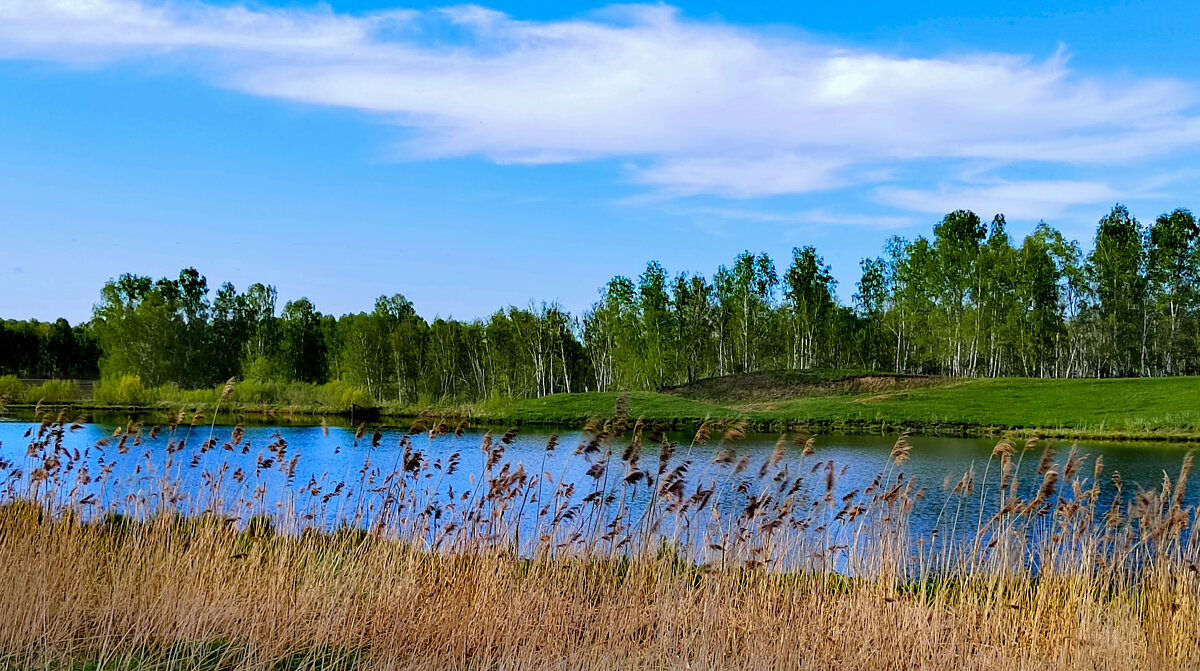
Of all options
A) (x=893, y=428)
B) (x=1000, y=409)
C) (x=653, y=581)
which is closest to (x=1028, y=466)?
(x=893, y=428)

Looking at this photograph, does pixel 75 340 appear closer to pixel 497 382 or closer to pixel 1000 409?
pixel 497 382

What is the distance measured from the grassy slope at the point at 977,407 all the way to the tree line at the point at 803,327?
7356 millimetres

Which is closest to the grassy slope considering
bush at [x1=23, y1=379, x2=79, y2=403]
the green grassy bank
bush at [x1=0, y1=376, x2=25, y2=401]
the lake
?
the green grassy bank

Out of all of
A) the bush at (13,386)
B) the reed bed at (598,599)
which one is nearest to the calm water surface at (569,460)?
the reed bed at (598,599)

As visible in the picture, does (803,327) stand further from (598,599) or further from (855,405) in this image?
(598,599)

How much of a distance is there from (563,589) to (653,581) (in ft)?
2.42

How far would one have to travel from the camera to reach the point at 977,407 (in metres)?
41.0

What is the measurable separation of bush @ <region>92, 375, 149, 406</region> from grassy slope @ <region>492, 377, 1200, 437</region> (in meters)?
19.3

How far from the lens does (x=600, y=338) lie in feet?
203

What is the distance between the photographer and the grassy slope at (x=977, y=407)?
36156 millimetres

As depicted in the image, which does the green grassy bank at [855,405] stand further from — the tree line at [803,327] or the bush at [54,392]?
the tree line at [803,327]

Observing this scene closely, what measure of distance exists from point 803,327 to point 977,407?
18.8m

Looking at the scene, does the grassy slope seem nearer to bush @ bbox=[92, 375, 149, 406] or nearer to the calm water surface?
the calm water surface

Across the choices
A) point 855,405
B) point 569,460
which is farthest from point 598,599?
point 855,405
